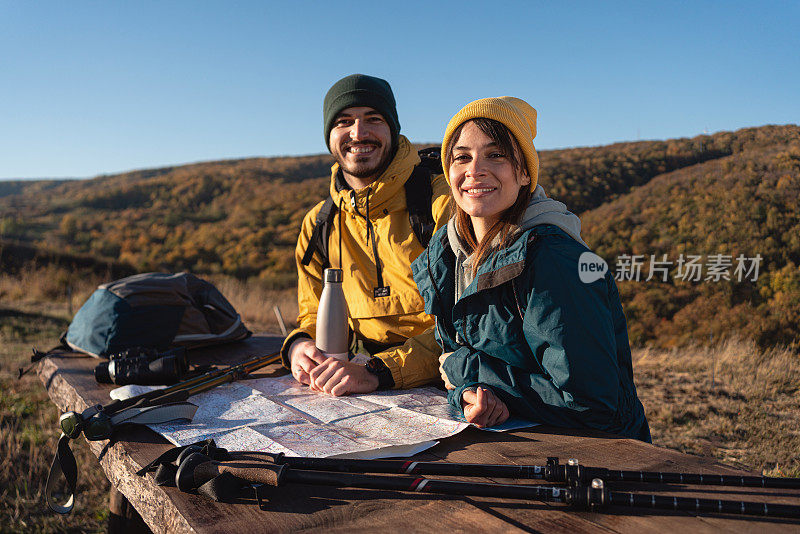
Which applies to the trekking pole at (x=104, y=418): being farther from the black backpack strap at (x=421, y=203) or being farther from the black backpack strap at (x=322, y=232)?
the black backpack strap at (x=421, y=203)

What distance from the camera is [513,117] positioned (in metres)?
1.97

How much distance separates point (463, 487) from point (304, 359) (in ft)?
4.98

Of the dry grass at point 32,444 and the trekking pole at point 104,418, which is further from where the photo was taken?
the dry grass at point 32,444

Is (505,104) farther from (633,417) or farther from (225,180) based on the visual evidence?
(225,180)

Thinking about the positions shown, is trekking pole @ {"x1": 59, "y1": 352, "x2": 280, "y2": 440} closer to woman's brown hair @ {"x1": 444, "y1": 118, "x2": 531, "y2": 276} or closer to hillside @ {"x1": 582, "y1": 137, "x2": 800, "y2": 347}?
woman's brown hair @ {"x1": 444, "y1": 118, "x2": 531, "y2": 276}

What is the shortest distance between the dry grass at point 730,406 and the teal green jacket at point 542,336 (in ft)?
5.50

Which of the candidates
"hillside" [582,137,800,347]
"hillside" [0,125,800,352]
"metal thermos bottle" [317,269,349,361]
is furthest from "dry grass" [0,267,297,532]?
"hillside" [0,125,800,352]

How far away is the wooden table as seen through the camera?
1236mm

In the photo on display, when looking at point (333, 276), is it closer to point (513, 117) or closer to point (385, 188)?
point (385, 188)

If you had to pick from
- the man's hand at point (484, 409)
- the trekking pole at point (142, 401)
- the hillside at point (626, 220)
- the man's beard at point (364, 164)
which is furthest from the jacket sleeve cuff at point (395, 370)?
the hillside at point (626, 220)

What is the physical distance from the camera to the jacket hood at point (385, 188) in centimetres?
303

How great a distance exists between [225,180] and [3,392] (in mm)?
35131

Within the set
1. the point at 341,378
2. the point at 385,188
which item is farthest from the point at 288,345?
the point at 385,188

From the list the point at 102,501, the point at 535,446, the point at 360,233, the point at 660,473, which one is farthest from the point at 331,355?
the point at 102,501
